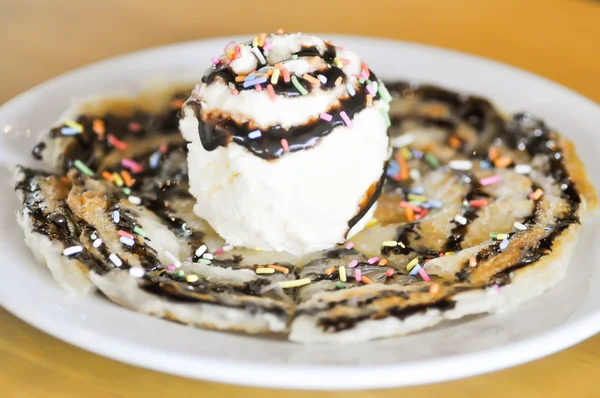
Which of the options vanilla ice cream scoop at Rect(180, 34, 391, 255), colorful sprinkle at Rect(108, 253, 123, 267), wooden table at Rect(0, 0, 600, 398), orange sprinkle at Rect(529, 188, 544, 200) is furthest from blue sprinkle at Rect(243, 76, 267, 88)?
wooden table at Rect(0, 0, 600, 398)

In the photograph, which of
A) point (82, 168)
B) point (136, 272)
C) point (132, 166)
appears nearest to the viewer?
point (136, 272)

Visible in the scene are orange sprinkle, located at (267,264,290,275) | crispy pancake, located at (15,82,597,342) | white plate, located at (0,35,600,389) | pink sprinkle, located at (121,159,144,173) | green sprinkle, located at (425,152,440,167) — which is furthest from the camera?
green sprinkle, located at (425,152,440,167)

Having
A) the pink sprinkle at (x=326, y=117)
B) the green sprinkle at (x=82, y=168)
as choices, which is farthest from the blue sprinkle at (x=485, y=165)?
the green sprinkle at (x=82, y=168)

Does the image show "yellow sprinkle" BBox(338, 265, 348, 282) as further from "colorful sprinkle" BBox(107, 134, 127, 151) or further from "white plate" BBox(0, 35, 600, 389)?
"colorful sprinkle" BBox(107, 134, 127, 151)

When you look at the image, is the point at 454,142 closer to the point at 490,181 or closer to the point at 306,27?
the point at 490,181

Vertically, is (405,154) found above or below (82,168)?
above

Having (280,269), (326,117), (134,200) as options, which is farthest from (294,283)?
(134,200)

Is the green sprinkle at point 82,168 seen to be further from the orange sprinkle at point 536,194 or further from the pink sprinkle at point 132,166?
the orange sprinkle at point 536,194

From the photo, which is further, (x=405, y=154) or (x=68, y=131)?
(x=405, y=154)

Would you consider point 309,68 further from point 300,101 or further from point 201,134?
point 201,134
